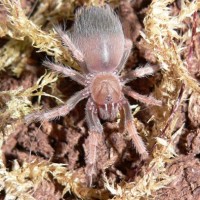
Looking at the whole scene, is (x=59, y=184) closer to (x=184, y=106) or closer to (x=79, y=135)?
(x=79, y=135)

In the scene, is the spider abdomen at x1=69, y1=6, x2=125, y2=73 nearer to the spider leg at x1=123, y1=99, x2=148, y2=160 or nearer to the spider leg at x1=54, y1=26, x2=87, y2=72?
the spider leg at x1=54, y1=26, x2=87, y2=72

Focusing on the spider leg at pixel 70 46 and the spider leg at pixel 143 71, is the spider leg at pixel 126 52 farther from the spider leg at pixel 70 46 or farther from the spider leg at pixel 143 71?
the spider leg at pixel 70 46

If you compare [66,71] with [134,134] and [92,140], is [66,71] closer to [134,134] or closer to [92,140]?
[92,140]

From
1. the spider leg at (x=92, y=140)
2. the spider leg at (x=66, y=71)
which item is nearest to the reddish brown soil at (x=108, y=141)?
the spider leg at (x=92, y=140)

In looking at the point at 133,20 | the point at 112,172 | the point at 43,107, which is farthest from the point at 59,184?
the point at 133,20

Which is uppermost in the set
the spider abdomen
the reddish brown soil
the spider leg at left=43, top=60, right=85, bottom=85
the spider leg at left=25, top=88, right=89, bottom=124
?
the spider abdomen

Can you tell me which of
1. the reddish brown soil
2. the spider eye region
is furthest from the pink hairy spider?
the reddish brown soil
